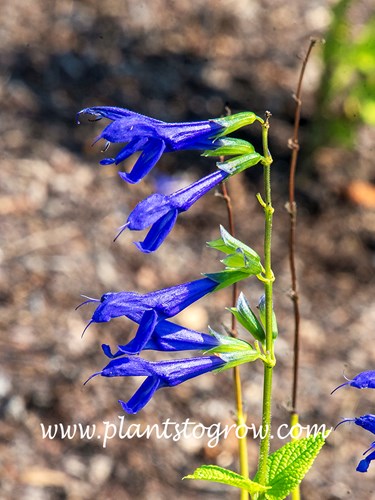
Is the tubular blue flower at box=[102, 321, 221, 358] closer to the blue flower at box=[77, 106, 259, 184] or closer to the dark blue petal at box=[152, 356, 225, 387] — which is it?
the dark blue petal at box=[152, 356, 225, 387]

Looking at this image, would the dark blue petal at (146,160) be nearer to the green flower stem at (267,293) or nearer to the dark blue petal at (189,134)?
the dark blue petal at (189,134)

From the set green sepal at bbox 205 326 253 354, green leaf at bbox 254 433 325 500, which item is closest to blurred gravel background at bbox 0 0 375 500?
green leaf at bbox 254 433 325 500

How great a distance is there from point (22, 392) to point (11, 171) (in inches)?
46.2

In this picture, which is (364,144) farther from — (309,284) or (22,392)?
(22,392)

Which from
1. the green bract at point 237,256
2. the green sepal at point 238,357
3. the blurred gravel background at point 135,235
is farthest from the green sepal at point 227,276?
the blurred gravel background at point 135,235

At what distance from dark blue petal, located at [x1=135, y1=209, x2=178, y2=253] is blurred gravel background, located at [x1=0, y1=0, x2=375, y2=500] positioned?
1.80 m

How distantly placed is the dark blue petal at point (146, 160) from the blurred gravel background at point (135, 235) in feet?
5.95

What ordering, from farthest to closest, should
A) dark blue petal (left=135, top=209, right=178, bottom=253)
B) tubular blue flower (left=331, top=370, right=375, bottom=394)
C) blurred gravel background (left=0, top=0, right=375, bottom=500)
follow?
blurred gravel background (left=0, top=0, right=375, bottom=500) → tubular blue flower (left=331, top=370, right=375, bottom=394) → dark blue petal (left=135, top=209, right=178, bottom=253)

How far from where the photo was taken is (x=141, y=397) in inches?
52.6

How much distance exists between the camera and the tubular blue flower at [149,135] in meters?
1.31

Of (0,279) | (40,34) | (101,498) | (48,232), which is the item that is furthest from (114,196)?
(101,498)

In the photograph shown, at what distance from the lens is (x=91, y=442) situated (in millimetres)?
2996

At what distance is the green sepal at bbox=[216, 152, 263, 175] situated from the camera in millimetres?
1324

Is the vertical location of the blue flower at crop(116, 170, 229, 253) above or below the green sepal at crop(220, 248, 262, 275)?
above
